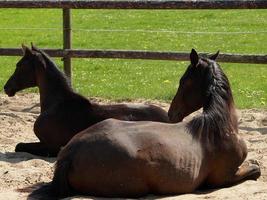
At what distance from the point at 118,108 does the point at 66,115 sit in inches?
28.5

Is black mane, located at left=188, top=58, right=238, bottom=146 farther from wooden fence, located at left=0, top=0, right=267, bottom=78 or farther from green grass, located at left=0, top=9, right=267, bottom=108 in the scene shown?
green grass, located at left=0, top=9, right=267, bottom=108

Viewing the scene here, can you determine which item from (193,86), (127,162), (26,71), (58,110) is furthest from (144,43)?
(127,162)

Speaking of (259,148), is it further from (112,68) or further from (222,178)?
(112,68)

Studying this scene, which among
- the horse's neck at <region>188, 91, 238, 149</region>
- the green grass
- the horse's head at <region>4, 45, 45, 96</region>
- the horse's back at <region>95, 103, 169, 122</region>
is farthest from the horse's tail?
Answer: the green grass

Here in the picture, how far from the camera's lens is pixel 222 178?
672 centimetres

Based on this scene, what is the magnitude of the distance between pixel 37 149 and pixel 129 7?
11.3 feet

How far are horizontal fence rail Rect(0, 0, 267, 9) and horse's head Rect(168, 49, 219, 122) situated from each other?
308 centimetres

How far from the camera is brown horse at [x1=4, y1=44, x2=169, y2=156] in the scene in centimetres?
811

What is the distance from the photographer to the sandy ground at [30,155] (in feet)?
21.1

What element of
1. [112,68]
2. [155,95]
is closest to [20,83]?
[155,95]

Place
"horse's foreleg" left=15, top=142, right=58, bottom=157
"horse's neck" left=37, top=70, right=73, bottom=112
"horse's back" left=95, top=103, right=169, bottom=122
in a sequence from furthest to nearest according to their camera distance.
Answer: "horse's neck" left=37, top=70, right=73, bottom=112, "horse's foreleg" left=15, top=142, right=58, bottom=157, "horse's back" left=95, top=103, right=169, bottom=122

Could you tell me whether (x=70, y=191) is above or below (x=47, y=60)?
below

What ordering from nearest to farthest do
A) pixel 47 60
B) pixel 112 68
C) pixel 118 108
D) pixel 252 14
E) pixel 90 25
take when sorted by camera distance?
1. pixel 118 108
2. pixel 47 60
3. pixel 112 68
4. pixel 90 25
5. pixel 252 14

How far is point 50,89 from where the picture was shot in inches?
346
